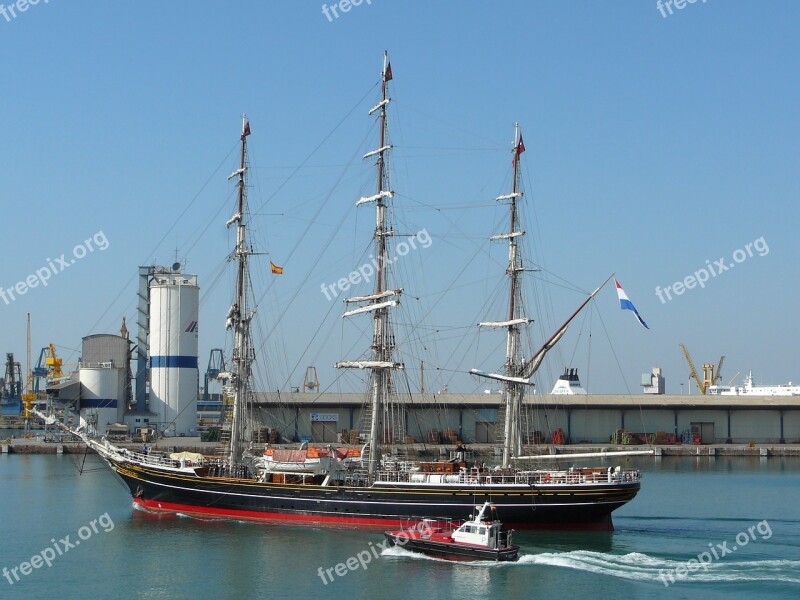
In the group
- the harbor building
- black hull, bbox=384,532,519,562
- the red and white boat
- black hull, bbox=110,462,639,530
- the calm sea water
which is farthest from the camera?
the harbor building

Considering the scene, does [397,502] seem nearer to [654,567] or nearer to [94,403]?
[654,567]

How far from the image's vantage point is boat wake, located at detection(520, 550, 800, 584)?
3910 centimetres

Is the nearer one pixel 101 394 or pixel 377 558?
pixel 377 558

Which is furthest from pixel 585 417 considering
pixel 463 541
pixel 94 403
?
pixel 463 541

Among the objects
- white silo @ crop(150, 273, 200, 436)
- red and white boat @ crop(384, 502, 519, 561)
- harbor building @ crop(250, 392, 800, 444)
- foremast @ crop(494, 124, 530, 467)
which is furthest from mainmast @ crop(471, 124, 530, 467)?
white silo @ crop(150, 273, 200, 436)

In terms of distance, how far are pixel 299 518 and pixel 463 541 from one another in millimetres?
12420

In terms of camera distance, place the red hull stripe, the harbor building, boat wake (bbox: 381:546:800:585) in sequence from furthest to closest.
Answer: the harbor building
the red hull stripe
boat wake (bbox: 381:546:800:585)

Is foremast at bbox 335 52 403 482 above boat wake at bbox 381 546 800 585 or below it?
above

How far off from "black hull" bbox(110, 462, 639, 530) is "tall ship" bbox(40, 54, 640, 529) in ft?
0.16

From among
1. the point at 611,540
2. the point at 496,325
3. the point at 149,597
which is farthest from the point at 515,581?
the point at 496,325

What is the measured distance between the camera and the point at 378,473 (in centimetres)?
5416

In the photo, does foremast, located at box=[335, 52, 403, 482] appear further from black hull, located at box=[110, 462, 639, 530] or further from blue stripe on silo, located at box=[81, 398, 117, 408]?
blue stripe on silo, located at box=[81, 398, 117, 408]

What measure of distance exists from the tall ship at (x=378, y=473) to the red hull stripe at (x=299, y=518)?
5 centimetres

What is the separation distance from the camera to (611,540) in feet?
156
